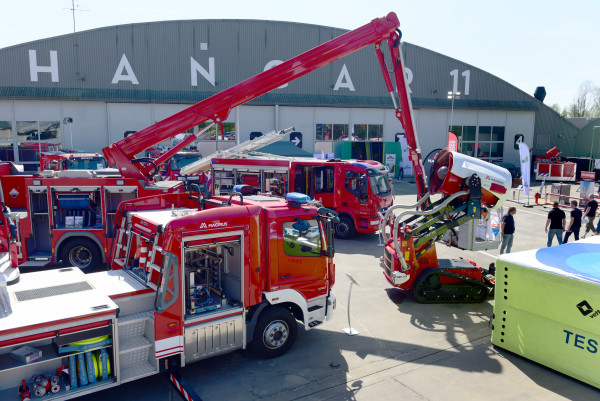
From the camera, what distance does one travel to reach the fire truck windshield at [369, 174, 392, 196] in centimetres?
1551

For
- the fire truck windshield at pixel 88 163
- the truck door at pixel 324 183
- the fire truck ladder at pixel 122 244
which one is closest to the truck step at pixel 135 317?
the fire truck ladder at pixel 122 244

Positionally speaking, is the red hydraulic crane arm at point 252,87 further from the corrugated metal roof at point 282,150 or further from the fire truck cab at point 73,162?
the corrugated metal roof at point 282,150

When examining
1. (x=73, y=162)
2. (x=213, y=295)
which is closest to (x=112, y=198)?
(x=213, y=295)

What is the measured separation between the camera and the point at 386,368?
738cm

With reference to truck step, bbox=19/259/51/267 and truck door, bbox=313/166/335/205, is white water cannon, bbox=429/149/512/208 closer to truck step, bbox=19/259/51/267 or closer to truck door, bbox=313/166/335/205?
truck door, bbox=313/166/335/205

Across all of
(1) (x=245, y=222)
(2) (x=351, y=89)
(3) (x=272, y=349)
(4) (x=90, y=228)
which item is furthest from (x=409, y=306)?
(2) (x=351, y=89)

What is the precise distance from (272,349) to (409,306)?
12.4ft

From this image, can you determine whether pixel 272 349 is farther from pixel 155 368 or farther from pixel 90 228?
pixel 90 228

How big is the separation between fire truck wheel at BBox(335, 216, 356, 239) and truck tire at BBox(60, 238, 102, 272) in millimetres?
8011

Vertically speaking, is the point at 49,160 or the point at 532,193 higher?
the point at 49,160

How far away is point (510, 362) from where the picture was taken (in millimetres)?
7609

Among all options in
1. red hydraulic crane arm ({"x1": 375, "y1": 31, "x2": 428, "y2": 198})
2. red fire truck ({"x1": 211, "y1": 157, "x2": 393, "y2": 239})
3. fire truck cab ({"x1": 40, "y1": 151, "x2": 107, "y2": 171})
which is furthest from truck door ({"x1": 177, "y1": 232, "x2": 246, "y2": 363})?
fire truck cab ({"x1": 40, "y1": 151, "x2": 107, "y2": 171})

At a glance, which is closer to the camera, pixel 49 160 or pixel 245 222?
pixel 245 222

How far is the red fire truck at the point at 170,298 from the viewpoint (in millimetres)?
5367
